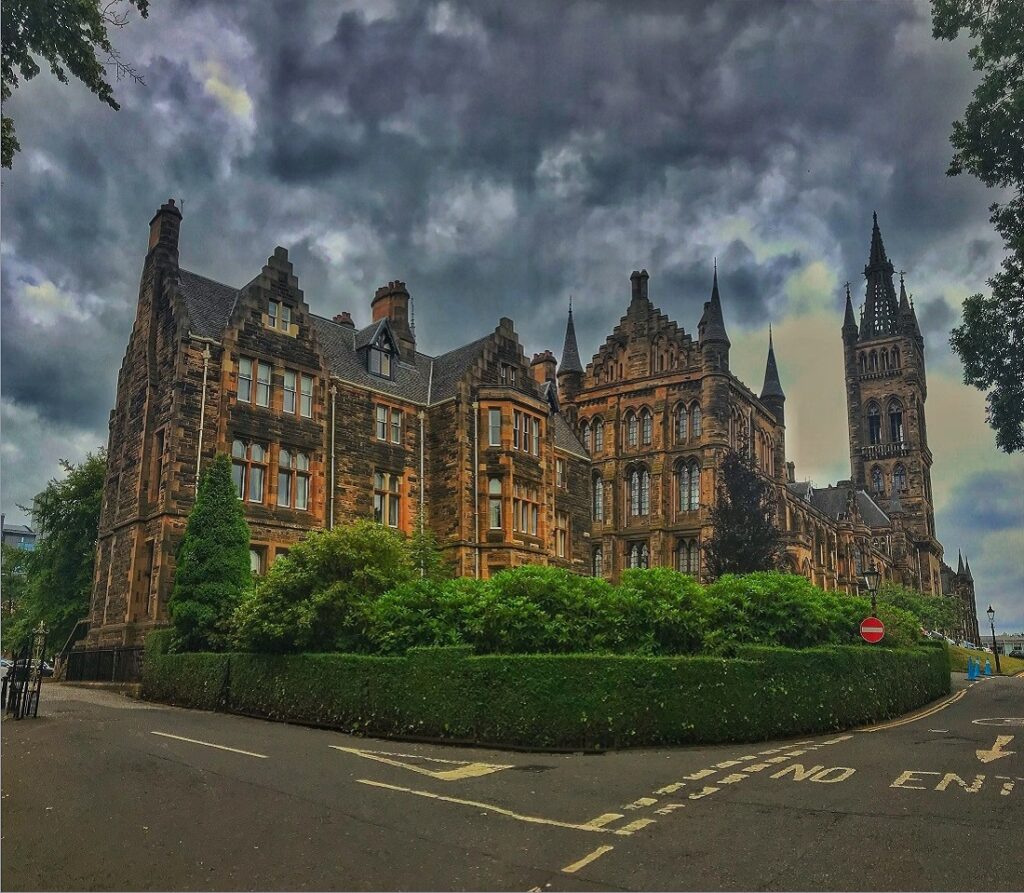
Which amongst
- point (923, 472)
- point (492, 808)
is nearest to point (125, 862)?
point (492, 808)

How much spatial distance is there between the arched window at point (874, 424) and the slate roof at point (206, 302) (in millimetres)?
106426

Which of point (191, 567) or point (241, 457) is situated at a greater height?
point (241, 457)

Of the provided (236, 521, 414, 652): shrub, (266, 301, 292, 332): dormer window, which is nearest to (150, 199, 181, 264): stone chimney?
(266, 301, 292, 332): dormer window

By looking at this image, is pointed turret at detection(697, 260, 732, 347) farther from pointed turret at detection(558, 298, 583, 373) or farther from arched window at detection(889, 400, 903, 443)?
arched window at detection(889, 400, 903, 443)

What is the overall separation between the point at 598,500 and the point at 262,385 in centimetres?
3756

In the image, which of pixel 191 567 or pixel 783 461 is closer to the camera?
pixel 191 567

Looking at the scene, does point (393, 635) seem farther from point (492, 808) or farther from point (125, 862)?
point (125, 862)

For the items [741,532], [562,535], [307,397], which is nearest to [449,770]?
[307,397]

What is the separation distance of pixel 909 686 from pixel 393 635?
15788 millimetres

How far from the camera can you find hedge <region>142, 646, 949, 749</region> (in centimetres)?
1733

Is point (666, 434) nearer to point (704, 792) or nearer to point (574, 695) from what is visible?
point (574, 695)

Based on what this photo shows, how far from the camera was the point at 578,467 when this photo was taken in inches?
1810

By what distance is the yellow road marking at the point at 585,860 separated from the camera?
8.50m

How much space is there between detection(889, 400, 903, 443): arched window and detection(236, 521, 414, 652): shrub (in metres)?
111
